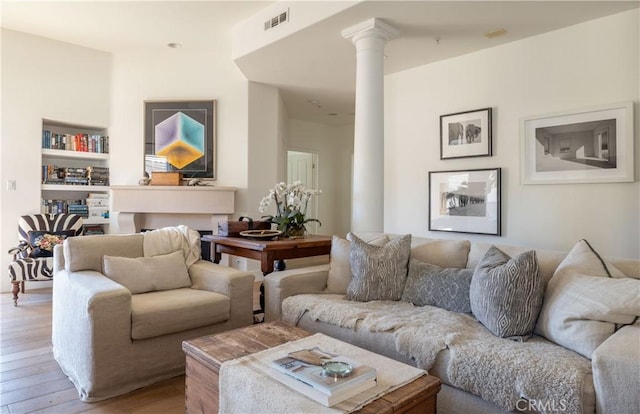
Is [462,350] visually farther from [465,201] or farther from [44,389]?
[465,201]

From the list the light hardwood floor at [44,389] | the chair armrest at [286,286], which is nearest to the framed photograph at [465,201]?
the chair armrest at [286,286]

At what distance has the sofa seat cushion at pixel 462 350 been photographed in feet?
4.57

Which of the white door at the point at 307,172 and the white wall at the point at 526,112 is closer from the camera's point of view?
the white wall at the point at 526,112

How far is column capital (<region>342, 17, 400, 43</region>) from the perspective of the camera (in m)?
3.14

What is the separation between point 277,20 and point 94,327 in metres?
2.93

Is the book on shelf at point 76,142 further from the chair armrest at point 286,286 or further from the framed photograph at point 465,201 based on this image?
the framed photograph at point 465,201

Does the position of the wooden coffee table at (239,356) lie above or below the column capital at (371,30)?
below

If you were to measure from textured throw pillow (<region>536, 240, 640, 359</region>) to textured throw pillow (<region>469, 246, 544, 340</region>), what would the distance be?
73mm

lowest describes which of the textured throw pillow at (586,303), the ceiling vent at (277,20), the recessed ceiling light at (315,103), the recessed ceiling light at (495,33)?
the textured throw pillow at (586,303)

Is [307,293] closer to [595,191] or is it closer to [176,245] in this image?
[176,245]

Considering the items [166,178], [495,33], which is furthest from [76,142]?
[495,33]

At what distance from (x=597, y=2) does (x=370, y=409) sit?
3.33 m

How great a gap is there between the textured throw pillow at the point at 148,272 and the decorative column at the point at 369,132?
58.8 inches

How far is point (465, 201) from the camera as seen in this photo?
391 centimetres
